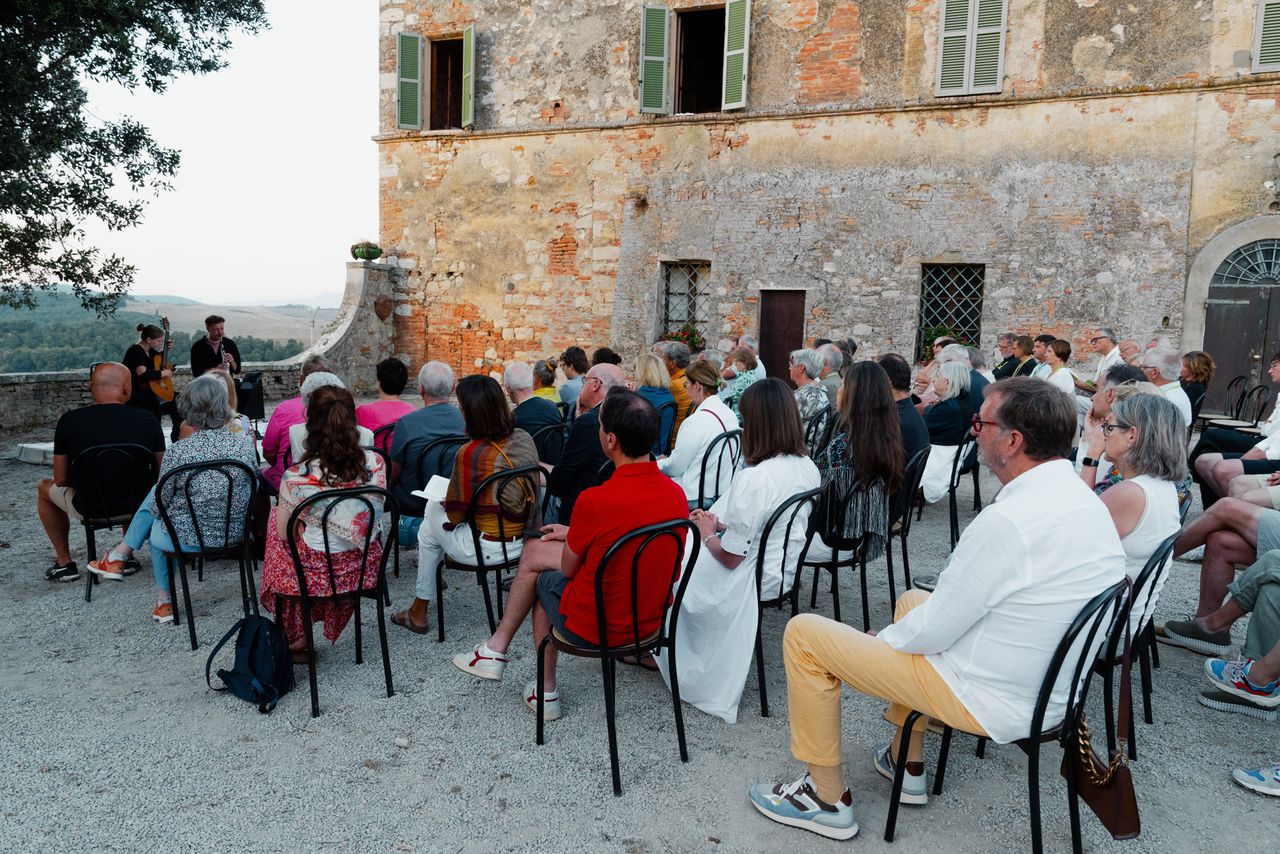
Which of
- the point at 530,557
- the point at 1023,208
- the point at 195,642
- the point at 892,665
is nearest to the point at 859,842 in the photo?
the point at 892,665

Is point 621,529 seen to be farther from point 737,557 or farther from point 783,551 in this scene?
point 783,551

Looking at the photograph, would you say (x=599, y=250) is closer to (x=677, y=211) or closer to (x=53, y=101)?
(x=677, y=211)

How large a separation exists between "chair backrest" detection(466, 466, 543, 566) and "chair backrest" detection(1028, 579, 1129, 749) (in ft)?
6.88

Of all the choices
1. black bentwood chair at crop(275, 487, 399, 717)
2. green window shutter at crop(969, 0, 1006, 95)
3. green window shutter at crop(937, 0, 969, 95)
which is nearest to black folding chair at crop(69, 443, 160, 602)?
black bentwood chair at crop(275, 487, 399, 717)

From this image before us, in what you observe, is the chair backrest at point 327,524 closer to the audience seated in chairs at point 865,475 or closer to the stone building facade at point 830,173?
the audience seated in chairs at point 865,475

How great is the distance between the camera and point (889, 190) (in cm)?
1139

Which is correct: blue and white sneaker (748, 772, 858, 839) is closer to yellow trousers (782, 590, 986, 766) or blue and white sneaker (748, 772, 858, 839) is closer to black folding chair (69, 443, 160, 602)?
yellow trousers (782, 590, 986, 766)

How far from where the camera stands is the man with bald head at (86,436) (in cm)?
441

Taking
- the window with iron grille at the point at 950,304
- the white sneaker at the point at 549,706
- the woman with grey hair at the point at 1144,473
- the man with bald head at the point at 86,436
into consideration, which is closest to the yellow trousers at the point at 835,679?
the white sneaker at the point at 549,706

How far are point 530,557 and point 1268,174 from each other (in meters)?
10.1

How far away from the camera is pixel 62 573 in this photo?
4727mm

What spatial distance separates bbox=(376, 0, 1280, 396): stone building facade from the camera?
10.0 m

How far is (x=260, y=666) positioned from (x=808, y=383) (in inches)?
148

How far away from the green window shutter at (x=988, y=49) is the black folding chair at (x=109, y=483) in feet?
32.8
